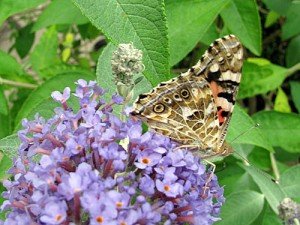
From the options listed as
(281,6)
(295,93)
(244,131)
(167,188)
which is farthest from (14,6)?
(295,93)

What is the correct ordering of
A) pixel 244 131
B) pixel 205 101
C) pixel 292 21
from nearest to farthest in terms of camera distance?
pixel 205 101, pixel 244 131, pixel 292 21

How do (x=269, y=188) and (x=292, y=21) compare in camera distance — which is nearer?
(x=269, y=188)

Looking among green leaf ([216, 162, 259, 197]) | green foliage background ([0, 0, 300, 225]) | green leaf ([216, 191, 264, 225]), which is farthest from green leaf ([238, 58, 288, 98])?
green leaf ([216, 191, 264, 225])

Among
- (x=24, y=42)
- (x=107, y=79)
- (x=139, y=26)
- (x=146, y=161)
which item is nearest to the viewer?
(x=146, y=161)

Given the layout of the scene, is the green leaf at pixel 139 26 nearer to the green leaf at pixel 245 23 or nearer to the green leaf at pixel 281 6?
the green leaf at pixel 245 23

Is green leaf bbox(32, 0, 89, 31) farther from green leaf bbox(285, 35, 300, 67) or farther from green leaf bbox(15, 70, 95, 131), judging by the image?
green leaf bbox(285, 35, 300, 67)

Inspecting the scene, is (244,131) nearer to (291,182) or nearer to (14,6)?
(291,182)

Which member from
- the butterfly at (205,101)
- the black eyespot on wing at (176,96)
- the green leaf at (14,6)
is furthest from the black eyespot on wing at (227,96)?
the green leaf at (14,6)

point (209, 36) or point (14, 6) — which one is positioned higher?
point (14, 6)
